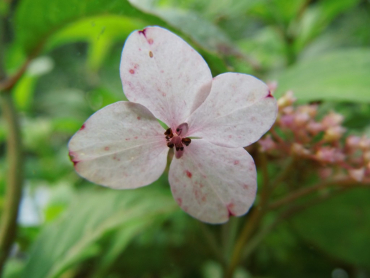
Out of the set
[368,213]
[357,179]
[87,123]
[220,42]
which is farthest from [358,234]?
[87,123]

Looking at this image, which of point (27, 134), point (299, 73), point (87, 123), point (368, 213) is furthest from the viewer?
point (27, 134)

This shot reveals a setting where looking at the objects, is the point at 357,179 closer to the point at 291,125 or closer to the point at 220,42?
the point at 291,125

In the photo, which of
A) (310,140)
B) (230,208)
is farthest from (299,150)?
(230,208)

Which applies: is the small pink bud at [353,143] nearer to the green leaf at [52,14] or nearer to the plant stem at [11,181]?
the green leaf at [52,14]

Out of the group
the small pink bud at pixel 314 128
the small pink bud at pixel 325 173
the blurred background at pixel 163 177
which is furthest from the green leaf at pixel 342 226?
the small pink bud at pixel 314 128

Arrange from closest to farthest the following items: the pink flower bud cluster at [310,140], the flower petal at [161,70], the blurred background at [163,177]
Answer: the flower petal at [161,70], the pink flower bud cluster at [310,140], the blurred background at [163,177]

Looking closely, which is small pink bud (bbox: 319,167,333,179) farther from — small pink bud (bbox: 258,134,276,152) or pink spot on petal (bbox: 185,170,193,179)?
pink spot on petal (bbox: 185,170,193,179)

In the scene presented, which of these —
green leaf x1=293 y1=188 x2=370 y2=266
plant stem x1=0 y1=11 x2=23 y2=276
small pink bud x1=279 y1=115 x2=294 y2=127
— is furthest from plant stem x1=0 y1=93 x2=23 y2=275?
green leaf x1=293 y1=188 x2=370 y2=266
